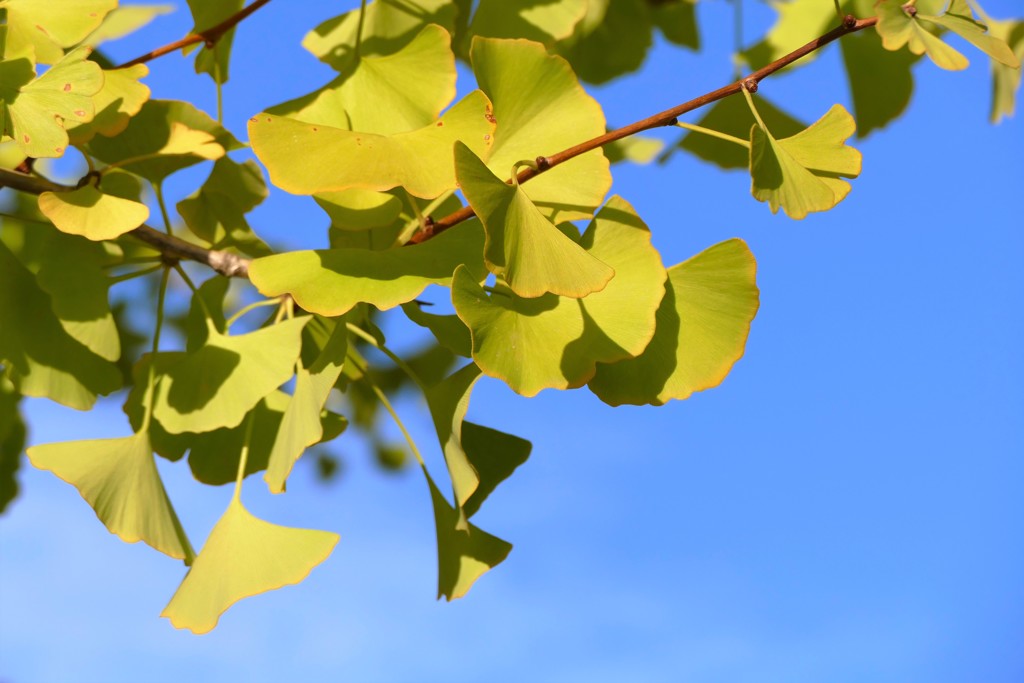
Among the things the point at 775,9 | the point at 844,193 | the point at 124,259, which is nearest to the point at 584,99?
the point at 844,193

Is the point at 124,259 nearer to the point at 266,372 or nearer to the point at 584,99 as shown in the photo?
the point at 266,372

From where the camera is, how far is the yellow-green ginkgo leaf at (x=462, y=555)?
822 mm

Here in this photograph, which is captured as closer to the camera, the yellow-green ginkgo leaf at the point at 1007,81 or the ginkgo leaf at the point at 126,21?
the ginkgo leaf at the point at 126,21

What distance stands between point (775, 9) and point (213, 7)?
833 millimetres

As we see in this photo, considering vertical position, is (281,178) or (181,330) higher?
(181,330)

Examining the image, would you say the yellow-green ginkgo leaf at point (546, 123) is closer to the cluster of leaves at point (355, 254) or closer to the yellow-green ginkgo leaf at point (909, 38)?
the cluster of leaves at point (355, 254)

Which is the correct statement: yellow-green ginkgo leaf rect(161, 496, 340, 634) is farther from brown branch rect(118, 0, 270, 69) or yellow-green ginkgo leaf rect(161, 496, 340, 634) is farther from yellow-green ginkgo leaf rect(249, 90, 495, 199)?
brown branch rect(118, 0, 270, 69)

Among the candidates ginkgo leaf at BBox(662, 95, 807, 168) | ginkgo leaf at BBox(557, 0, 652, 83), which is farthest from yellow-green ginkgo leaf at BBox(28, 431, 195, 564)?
ginkgo leaf at BBox(557, 0, 652, 83)

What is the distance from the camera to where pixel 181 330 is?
1.75 m

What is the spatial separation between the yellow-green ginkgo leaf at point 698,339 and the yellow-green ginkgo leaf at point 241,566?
26 centimetres

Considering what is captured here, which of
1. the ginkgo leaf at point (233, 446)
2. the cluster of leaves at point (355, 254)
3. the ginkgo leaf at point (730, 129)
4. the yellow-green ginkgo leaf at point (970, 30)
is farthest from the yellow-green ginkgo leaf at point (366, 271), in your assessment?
the ginkgo leaf at point (730, 129)

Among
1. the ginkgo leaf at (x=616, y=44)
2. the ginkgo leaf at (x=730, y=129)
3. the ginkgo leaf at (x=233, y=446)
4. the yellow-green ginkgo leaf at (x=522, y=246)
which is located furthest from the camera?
the ginkgo leaf at (x=616, y=44)

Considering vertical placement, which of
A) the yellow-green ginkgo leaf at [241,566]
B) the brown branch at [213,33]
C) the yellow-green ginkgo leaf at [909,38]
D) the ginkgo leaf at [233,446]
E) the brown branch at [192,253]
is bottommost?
the yellow-green ginkgo leaf at [241,566]

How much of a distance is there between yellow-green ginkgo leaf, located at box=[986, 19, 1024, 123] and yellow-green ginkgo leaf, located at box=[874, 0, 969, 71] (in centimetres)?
64
